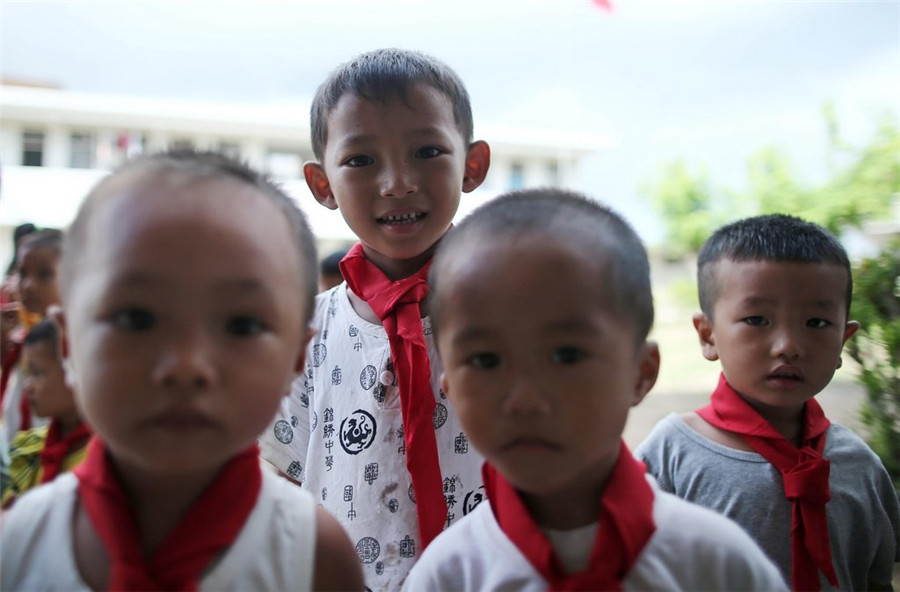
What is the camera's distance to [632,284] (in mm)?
1283

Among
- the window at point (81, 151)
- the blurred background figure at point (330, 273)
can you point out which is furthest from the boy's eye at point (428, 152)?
the window at point (81, 151)

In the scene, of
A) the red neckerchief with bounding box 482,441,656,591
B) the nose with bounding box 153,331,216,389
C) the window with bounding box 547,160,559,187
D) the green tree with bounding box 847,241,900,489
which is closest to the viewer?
the nose with bounding box 153,331,216,389

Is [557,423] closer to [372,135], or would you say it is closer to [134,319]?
[134,319]

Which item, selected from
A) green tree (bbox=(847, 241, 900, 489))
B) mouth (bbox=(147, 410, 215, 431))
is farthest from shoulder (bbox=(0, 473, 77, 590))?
green tree (bbox=(847, 241, 900, 489))

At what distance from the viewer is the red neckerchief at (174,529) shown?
104 cm

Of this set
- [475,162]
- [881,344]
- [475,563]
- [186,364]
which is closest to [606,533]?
[475,563]

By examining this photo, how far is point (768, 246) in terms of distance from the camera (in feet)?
6.65

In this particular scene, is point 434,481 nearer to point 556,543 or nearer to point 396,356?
point 396,356

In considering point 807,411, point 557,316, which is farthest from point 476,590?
point 807,411

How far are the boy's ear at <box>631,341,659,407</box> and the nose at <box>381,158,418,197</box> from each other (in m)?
0.82

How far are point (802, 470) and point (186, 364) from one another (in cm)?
164

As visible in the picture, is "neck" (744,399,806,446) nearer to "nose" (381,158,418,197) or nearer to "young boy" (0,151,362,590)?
"nose" (381,158,418,197)

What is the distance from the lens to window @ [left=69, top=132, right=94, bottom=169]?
621 inches

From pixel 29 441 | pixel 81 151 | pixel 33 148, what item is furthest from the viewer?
pixel 81 151
